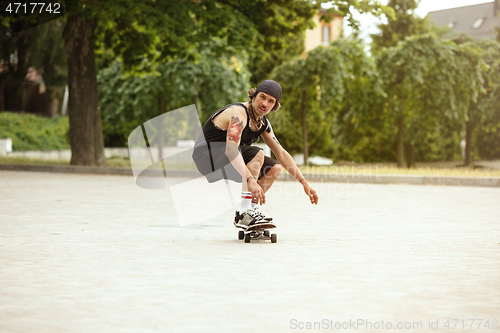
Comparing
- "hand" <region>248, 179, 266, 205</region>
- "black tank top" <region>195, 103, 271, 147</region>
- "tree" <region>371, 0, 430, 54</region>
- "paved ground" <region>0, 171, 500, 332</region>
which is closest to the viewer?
"paved ground" <region>0, 171, 500, 332</region>

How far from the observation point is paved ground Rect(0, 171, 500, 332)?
3688 mm

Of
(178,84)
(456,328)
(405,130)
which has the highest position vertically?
(178,84)

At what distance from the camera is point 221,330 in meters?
3.41

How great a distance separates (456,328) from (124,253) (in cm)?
326

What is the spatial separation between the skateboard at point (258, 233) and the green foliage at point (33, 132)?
2800cm

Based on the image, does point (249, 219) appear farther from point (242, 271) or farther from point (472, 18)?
point (472, 18)

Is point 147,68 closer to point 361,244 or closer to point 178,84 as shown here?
point 178,84

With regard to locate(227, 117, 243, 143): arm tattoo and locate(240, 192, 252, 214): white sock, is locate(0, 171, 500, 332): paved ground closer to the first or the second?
locate(240, 192, 252, 214): white sock

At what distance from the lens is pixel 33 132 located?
108ft

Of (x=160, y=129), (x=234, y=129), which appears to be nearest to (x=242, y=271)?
(x=234, y=129)

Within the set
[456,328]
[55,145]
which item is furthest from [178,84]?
[456,328]

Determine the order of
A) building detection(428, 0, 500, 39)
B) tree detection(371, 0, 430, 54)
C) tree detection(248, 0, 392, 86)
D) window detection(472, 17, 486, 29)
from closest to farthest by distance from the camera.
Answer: tree detection(248, 0, 392, 86)
tree detection(371, 0, 430, 54)
building detection(428, 0, 500, 39)
window detection(472, 17, 486, 29)

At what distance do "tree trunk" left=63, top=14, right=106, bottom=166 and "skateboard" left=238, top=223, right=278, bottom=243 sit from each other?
13622 millimetres

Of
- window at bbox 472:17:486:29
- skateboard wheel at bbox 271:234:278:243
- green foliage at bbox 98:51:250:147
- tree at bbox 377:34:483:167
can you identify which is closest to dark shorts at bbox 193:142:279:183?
skateboard wheel at bbox 271:234:278:243
